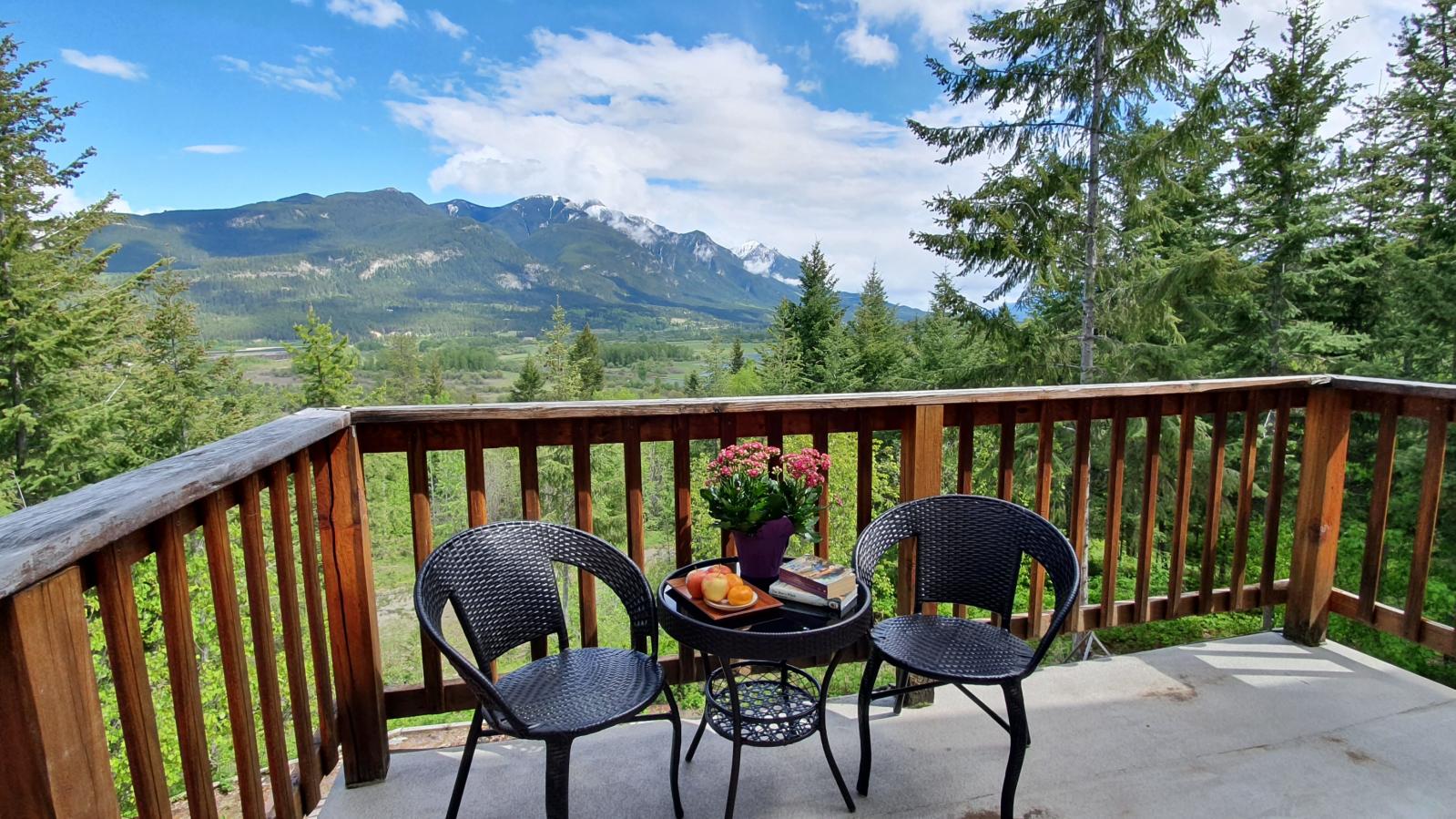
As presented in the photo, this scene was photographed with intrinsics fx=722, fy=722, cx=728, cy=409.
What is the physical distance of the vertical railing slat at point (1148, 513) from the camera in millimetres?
2523

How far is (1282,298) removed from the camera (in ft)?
38.6

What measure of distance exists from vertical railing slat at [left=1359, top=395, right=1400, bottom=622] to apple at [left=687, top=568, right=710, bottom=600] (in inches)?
92.5

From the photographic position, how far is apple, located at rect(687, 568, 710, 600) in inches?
69.6

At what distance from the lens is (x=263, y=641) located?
145 cm

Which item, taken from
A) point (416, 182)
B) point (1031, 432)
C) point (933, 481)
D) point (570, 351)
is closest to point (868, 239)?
point (570, 351)

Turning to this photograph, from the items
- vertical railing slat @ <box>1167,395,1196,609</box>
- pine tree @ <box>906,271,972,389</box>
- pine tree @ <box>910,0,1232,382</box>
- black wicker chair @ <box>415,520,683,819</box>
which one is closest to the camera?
black wicker chair @ <box>415,520,683,819</box>

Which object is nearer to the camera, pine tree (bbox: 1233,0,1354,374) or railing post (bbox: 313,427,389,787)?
railing post (bbox: 313,427,389,787)

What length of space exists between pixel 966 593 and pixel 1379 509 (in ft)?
5.45

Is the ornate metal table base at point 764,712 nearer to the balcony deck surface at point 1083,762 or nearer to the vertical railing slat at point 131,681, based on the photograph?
the balcony deck surface at point 1083,762

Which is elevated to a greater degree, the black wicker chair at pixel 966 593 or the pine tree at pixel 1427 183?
the pine tree at pixel 1427 183

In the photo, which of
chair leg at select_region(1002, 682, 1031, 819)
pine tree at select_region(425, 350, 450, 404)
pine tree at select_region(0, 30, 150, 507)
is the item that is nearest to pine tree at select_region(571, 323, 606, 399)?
pine tree at select_region(425, 350, 450, 404)

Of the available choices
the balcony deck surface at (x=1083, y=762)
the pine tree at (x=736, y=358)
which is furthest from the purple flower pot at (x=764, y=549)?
the pine tree at (x=736, y=358)

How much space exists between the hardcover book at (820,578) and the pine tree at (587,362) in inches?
1188

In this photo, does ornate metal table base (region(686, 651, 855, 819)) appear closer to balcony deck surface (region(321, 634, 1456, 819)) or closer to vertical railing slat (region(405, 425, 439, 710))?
balcony deck surface (region(321, 634, 1456, 819))
